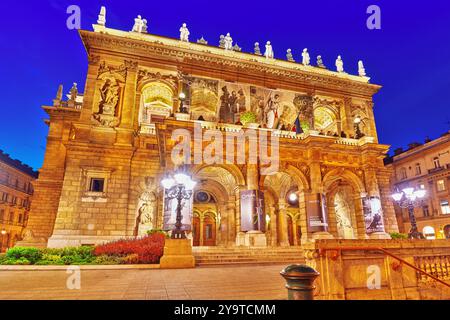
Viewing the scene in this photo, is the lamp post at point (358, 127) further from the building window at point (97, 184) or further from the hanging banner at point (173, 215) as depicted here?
the building window at point (97, 184)

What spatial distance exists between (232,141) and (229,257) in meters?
7.46

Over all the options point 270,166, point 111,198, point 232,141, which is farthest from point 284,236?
point 111,198

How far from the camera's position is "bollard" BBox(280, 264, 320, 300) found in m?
3.09

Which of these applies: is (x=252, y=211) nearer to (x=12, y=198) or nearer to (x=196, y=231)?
(x=196, y=231)

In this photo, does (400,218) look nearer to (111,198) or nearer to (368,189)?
(368,189)

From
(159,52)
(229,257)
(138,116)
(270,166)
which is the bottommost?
(229,257)

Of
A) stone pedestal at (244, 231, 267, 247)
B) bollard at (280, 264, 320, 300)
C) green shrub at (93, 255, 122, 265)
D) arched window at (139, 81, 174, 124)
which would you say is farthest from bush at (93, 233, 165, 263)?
arched window at (139, 81, 174, 124)

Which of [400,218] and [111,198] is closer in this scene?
[111,198]

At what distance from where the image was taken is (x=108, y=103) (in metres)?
19.7

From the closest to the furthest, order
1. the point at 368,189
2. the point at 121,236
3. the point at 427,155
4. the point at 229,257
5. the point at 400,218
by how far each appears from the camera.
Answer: the point at 229,257 < the point at 121,236 < the point at 368,189 < the point at 427,155 < the point at 400,218

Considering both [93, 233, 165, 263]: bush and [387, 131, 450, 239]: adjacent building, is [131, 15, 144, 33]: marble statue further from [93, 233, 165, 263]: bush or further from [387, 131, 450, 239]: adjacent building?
[387, 131, 450, 239]: adjacent building
